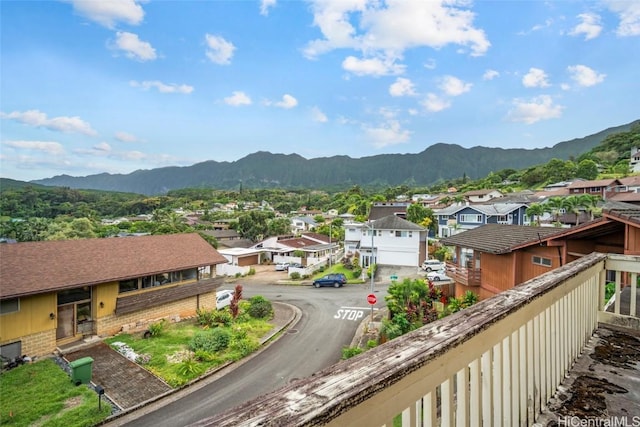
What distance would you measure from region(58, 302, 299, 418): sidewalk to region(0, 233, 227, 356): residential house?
1.20 meters

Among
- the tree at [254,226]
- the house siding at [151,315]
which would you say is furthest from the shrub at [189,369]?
the tree at [254,226]

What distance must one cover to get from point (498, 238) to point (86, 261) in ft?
60.6

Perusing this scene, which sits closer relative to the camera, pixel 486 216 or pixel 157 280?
pixel 157 280

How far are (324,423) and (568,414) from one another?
2239 millimetres

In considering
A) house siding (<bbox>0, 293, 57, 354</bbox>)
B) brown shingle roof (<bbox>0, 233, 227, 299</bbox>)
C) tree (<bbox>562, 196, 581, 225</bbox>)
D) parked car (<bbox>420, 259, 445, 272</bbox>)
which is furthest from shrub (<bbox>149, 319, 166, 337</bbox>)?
tree (<bbox>562, 196, 581, 225</bbox>)

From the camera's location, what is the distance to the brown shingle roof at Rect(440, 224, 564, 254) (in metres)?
11.6

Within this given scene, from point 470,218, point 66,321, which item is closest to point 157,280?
point 66,321

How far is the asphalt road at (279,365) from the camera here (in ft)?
28.3

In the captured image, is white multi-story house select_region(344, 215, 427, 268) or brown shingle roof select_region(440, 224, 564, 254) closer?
brown shingle roof select_region(440, 224, 564, 254)

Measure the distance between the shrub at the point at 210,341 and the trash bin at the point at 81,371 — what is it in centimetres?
344

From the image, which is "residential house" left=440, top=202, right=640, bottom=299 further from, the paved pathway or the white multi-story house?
the paved pathway

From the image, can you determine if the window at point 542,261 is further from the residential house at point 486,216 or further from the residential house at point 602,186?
the residential house at point 602,186

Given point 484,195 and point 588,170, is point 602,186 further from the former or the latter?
point 588,170

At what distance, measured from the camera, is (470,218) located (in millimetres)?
35344
